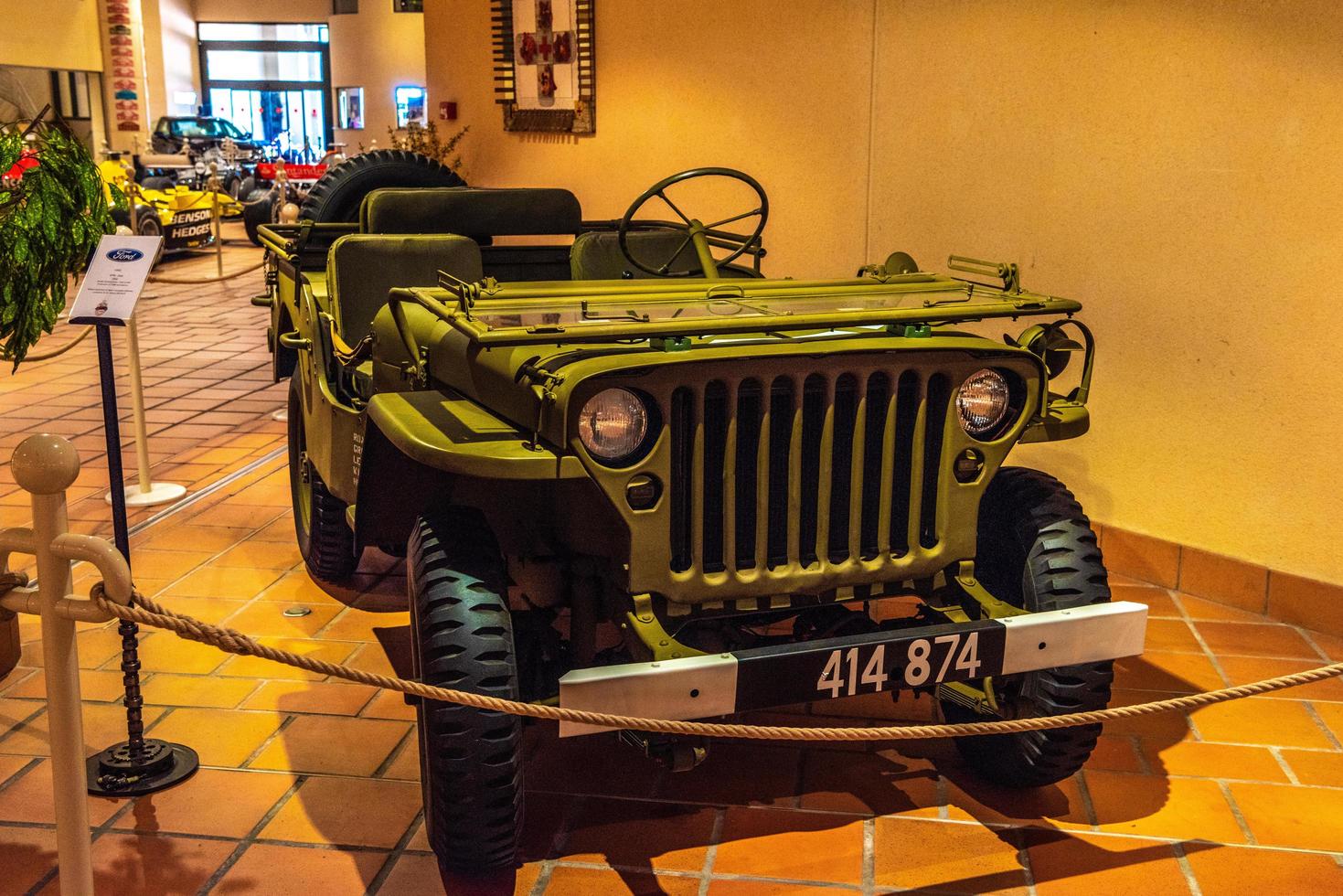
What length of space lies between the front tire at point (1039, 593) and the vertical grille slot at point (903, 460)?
0.38 meters

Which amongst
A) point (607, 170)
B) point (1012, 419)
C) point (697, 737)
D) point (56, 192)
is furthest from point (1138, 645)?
point (607, 170)

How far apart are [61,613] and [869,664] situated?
4.86 ft

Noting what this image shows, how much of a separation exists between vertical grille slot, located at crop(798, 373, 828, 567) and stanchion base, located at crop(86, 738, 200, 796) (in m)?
1.63

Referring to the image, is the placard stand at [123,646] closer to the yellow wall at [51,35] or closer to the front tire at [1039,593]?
the front tire at [1039,593]

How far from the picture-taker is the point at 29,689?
3.62m

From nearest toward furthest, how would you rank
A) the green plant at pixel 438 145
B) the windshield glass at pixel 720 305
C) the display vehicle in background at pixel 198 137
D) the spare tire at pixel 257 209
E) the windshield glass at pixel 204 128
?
the windshield glass at pixel 720 305 < the green plant at pixel 438 145 < the spare tire at pixel 257 209 < the display vehicle in background at pixel 198 137 < the windshield glass at pixel 204 128

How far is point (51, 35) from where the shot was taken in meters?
23.4

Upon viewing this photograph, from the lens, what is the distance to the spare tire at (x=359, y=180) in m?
5.17

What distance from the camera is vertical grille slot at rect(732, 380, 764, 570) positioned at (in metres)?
2.62

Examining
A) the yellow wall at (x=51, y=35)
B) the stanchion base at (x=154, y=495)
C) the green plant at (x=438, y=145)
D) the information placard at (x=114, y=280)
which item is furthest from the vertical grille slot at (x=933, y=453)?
the yellow wall at (x=51, y=35)

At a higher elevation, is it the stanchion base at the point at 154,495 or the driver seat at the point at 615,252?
the driver seat at the point at 615,252

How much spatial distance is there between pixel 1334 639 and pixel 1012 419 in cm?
205

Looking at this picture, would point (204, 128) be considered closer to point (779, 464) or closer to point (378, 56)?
point (378, 56)

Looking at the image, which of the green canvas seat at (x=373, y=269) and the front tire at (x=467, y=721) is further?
the green canvas seat at (x=373, y=269)
